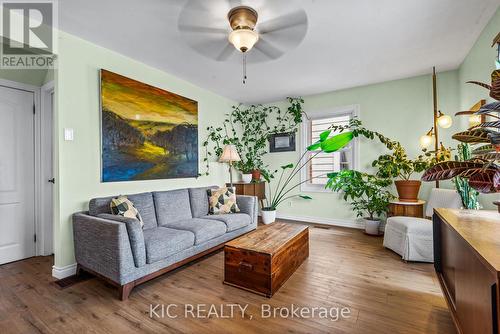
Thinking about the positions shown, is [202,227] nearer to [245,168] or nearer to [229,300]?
[229,300]

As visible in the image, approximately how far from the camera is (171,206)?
2.97 m

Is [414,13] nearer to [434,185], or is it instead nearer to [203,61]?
[203,61]

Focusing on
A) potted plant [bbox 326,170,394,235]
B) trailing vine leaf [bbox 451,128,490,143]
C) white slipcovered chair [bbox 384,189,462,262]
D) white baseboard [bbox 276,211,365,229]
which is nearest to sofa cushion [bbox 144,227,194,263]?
trailing vine leaf [bbox 451,128,490,143]

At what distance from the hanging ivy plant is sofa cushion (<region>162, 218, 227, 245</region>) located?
179 cm

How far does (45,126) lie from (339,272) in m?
3.99

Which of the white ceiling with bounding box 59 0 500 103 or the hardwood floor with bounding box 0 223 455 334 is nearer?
the hardwood floor with bounding box 0 223 455 334

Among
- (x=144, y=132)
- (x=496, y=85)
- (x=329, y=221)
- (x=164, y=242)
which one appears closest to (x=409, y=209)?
(x=329, y=221)

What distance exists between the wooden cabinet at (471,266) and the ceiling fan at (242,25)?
2.05m

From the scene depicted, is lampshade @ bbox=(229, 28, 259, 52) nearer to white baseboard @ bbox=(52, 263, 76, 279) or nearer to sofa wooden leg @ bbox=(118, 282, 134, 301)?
sofa wooden leg @ bbox=(118, 282, 134, 301)

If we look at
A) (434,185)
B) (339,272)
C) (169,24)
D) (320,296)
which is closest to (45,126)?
(169,24)

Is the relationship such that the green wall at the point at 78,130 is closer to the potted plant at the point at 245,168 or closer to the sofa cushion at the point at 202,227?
the sofa cushion at the point at 202,227

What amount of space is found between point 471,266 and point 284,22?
2.28 meters

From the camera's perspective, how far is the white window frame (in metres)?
4.11

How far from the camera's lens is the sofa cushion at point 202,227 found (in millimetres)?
2572
